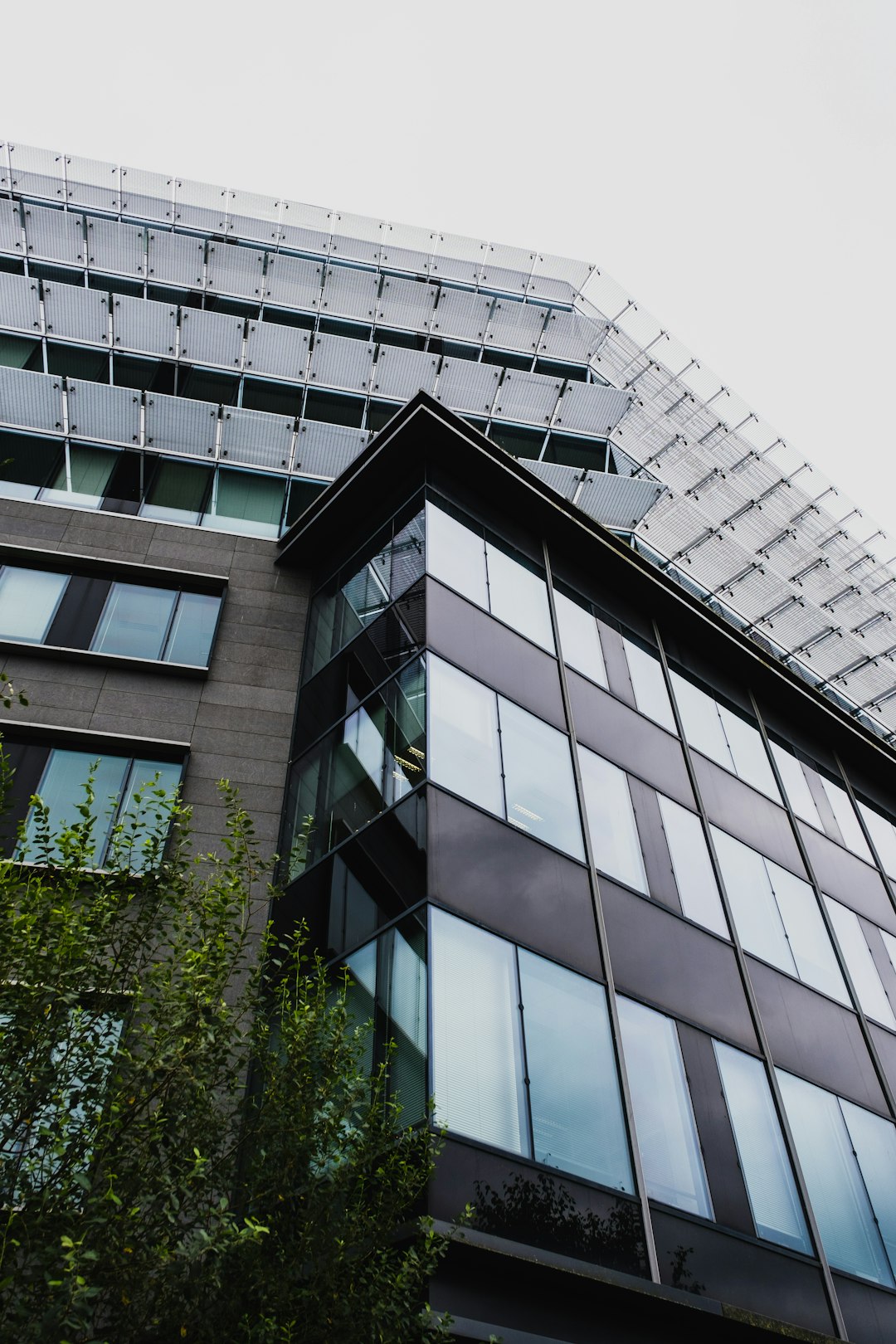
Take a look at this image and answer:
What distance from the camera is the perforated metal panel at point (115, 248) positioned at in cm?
2719

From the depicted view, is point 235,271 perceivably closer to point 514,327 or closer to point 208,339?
point 208,339

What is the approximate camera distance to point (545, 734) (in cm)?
1474

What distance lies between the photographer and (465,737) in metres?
13.3

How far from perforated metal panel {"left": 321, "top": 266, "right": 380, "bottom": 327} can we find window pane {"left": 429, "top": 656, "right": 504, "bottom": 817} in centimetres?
1731

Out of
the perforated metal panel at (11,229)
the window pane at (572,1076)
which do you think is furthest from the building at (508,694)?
the perforated metal panel at (11,229)

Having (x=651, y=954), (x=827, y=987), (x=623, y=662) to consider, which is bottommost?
(x=651, y=954)

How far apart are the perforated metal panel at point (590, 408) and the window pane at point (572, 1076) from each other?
16.9 m

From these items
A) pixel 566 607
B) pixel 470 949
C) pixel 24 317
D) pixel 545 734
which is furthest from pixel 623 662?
pixel 24 317

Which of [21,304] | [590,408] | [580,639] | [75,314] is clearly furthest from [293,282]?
[580,639]

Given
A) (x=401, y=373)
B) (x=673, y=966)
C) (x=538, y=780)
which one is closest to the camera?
(x=673, y=966)

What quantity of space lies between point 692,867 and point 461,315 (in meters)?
19.0

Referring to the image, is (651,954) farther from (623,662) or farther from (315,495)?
(315,495)

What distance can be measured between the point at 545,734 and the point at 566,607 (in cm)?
384

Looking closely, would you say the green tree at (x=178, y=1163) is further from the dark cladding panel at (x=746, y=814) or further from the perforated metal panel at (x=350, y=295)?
the perforated metal panel at (x=350, y=295)
